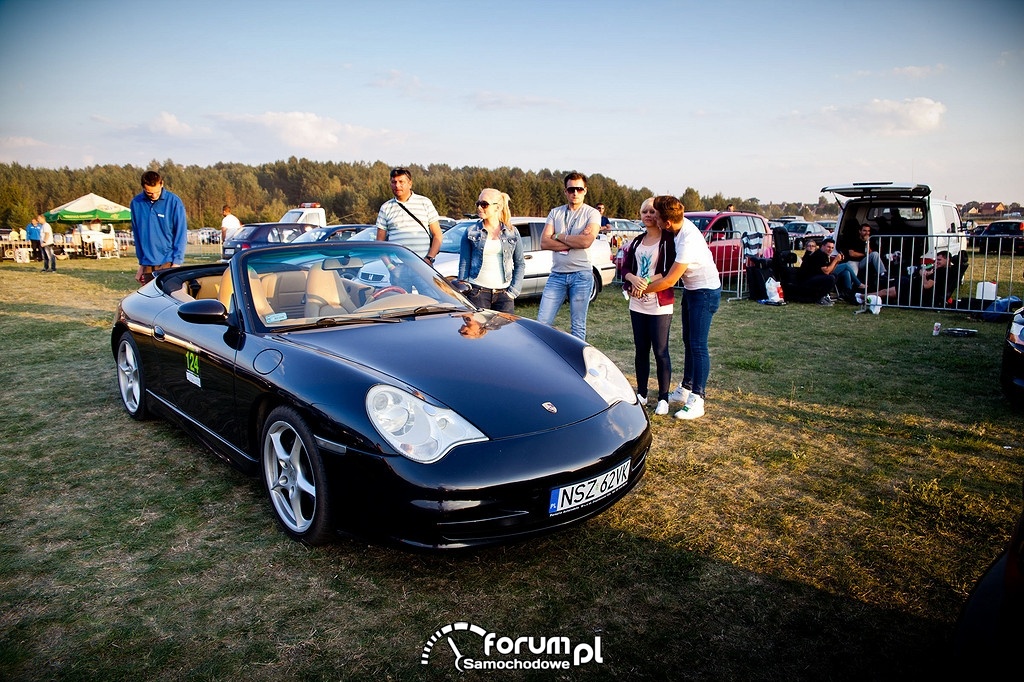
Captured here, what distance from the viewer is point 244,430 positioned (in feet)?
10.5

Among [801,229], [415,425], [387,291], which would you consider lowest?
[415,425]

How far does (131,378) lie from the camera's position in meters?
4.71

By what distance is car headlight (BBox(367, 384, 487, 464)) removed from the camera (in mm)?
2461

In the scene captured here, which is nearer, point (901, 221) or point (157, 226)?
point (157, 226)

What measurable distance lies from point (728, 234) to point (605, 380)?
11.8 m

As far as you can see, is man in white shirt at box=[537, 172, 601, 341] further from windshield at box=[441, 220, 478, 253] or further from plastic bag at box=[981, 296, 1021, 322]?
plastic bag at box=[981, 296, 1021, 322]

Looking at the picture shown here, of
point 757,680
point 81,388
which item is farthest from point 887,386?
point 81,388

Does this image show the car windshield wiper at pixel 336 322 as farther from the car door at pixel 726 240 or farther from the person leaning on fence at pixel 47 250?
the person leaning on fence at pixel 47 250

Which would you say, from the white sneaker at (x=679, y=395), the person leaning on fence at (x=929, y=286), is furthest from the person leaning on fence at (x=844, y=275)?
the white sneaker at (x=679, y=395)

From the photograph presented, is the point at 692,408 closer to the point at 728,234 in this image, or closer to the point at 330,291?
the point at 330,291

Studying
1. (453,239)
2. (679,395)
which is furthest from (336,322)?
(453,239)

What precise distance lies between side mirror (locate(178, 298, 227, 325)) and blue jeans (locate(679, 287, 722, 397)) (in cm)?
314

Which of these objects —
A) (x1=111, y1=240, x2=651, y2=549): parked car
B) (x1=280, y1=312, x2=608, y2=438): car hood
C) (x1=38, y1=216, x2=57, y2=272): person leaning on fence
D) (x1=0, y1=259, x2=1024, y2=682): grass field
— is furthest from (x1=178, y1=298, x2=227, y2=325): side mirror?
(x1=38, y1=216, x2=57, y2=272): person leaning on fence

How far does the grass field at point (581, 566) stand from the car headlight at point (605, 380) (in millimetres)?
604
